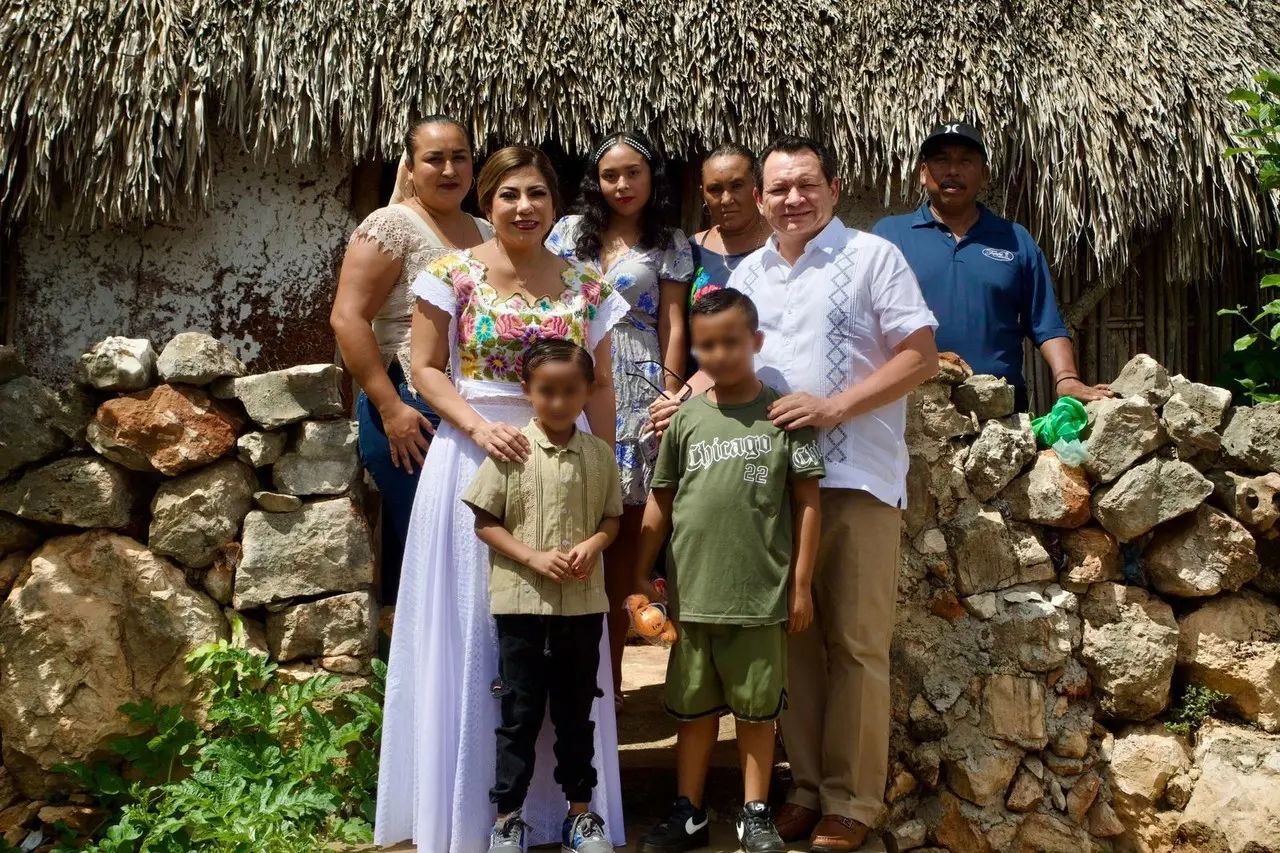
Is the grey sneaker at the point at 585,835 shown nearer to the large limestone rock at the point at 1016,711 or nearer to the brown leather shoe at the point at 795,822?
the brown leather shoe at the point at 795,822

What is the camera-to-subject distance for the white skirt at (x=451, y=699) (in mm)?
2820

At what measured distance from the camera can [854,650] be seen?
2.92 m

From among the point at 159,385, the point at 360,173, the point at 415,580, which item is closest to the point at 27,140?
the point at 360,173

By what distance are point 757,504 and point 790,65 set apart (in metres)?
2.67

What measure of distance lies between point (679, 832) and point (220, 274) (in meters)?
3.27

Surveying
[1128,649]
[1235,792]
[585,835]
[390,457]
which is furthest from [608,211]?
[1235,792]

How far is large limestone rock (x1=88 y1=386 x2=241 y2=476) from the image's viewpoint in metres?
3.26

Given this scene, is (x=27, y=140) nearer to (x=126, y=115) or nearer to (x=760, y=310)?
(x=126, y=115)

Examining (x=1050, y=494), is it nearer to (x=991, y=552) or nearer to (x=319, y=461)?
(x=991, y=552)

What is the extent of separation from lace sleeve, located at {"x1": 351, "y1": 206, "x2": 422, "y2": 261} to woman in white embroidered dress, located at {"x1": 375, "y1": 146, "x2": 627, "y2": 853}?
255 millimetres

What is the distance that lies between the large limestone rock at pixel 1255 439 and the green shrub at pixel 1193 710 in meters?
0.72

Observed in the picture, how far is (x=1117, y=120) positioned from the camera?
15.9 feet

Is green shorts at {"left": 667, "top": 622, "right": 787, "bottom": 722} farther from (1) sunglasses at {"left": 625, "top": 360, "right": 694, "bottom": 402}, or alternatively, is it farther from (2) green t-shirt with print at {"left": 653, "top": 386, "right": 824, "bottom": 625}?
(1) sunglasses at {"left": 625, "top": 360, "right": 694, "bottom": 402}

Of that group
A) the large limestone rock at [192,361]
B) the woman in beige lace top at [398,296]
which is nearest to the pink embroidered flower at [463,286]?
the woman in beige lace top at [398,296]
